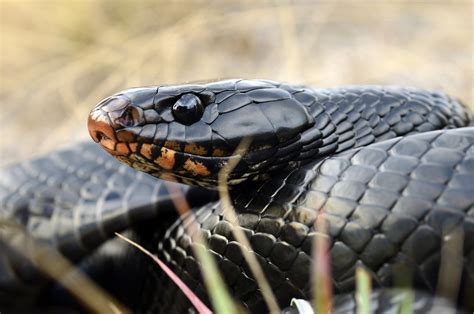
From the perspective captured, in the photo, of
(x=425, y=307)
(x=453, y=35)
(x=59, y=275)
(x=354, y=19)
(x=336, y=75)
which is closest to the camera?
(x=425, y=307)

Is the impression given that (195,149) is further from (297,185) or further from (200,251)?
(200,251)

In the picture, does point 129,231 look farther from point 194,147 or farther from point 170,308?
point 194,147

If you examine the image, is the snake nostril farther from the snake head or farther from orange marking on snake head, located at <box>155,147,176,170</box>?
orange marking on snake head, located at <box>155,147,176,170</box>

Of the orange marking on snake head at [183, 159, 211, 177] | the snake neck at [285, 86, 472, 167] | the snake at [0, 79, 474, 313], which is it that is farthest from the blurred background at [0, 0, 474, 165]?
the orange marking on snake head at [183, 159, 211, 177]

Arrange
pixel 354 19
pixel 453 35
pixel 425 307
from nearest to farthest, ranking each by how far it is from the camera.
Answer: pixel 425 307, pixel 453 35, pixel 354 19

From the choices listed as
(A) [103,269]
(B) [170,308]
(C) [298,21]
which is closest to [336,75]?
(C) [298,21]

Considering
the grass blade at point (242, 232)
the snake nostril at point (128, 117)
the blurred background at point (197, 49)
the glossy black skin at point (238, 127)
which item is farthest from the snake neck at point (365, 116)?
the blurred background at point (197, 49)

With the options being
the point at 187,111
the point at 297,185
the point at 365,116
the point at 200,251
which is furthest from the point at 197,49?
the point at 200,251
